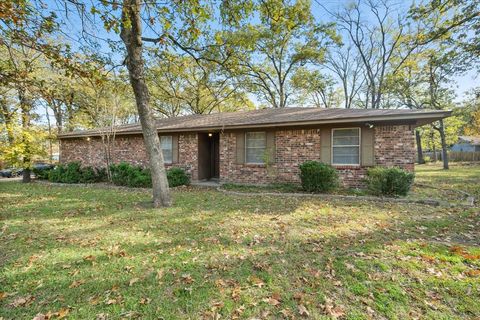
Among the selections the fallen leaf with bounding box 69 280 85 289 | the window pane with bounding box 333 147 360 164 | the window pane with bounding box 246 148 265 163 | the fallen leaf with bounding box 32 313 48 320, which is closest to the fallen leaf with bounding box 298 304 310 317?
the fallen leaf with bounding box 32 313 48 320

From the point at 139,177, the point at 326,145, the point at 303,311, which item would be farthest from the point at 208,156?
the point at 303,311

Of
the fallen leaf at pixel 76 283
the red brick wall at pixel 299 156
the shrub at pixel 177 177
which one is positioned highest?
the red brick wall at pixel 299 156

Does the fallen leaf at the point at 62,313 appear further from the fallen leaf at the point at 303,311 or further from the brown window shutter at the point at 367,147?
the brown window shutter at the point at 367,147

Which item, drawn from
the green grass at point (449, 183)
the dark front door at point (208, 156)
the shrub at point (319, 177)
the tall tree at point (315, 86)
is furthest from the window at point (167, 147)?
the tall tree at point (315, 86)

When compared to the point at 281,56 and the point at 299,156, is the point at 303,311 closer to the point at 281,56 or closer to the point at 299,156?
the point at 299,156

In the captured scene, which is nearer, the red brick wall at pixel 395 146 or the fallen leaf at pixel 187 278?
the fallen leaf at pixel 187 278

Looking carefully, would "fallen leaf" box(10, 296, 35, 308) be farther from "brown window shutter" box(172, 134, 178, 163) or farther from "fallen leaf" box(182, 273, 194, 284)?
"brown window shutter" box(172, 134, 178, 163)

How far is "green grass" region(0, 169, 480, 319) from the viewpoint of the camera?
2443 millimetres

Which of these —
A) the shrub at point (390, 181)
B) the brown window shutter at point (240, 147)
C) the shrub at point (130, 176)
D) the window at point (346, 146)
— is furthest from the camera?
the brown window shutter at point (240, 147)

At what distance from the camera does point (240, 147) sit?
10.5m

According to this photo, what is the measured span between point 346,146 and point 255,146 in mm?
3578

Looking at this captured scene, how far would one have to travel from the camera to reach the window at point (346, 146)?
346 inches

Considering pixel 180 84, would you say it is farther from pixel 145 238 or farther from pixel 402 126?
pixel 145 238

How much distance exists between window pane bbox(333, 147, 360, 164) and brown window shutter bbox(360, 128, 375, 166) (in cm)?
21
